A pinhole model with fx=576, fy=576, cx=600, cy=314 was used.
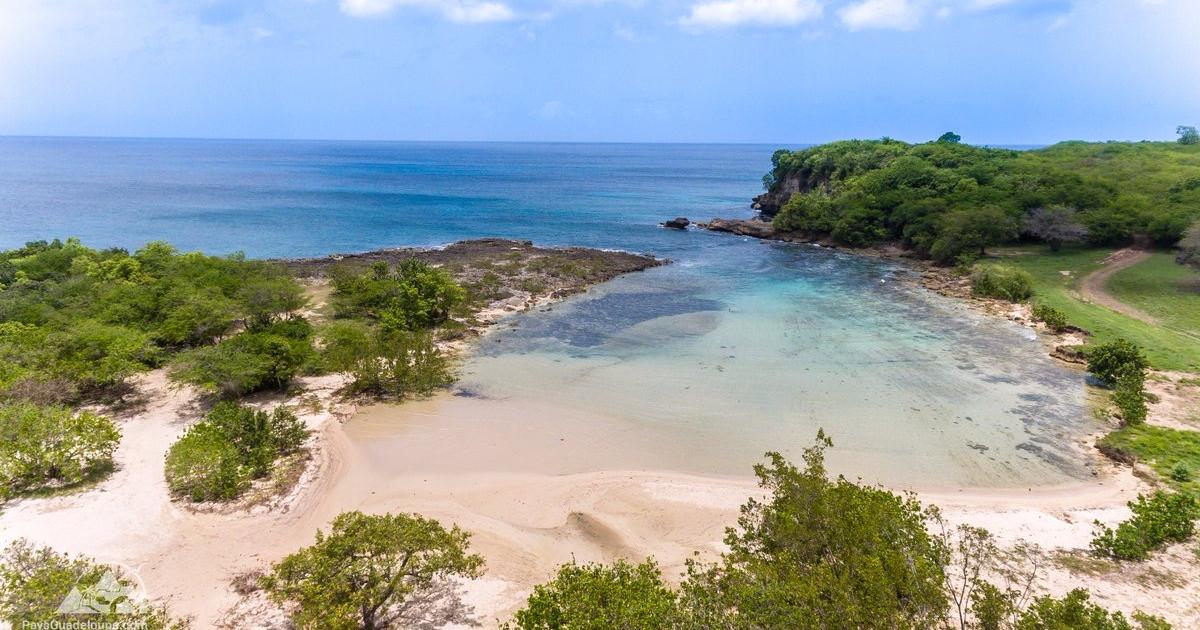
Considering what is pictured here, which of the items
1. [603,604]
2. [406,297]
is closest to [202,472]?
[603,604]

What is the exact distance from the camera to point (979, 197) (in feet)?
176

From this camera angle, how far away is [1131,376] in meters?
23.1

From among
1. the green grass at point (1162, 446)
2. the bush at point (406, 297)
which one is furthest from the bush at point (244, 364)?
the green grass at point (1162, 446)

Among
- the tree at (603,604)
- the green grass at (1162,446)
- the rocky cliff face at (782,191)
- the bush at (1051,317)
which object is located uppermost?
the rocky cliff face at (782,191)

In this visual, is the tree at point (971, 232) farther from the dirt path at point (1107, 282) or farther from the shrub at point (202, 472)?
the shrub at point (202, 472)

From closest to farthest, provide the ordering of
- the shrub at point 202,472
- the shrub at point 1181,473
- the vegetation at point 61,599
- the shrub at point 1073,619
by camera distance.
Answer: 1. the shrub at point 1073,619
2. the vegetation at point 61,599
3. the shrub at point 202,472
4. the shrub at point 1181,473

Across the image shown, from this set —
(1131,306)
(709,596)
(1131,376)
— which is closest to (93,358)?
(709,596)

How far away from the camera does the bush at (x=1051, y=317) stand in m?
31.0

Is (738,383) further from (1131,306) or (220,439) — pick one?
(1131,306)

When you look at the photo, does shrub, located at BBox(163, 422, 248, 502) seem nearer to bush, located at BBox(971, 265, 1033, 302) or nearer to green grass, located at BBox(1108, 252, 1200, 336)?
bush, located at BBox(971, 265, 1033, 302)

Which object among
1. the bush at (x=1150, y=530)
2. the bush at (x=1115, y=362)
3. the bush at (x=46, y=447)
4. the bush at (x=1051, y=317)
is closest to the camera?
the bush at (x=1150, y=530)

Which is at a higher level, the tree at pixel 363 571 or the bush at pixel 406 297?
the bush at pixel 406 297

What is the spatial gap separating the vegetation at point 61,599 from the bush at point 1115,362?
32.4m

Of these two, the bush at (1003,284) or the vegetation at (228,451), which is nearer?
the vegetation at (228,451)
